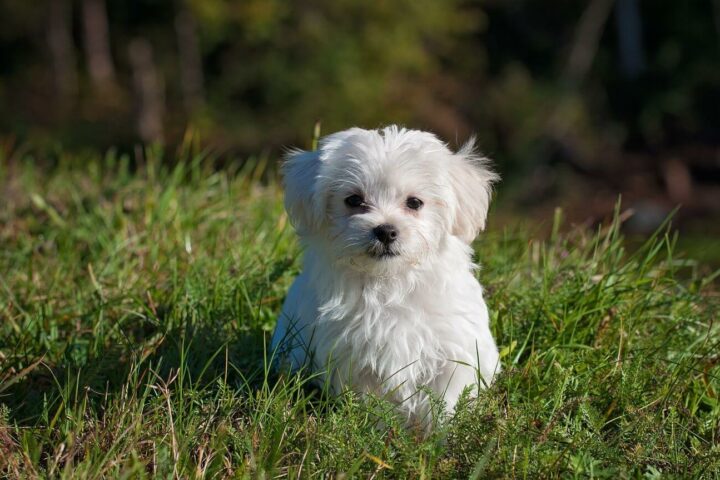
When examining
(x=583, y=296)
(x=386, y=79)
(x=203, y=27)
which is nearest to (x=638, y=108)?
(x=386, y=79)

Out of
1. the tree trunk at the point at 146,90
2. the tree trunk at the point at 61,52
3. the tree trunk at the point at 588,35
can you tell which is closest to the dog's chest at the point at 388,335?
the tree trunk at the point at 146,90

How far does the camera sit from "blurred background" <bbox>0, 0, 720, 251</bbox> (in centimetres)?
1727

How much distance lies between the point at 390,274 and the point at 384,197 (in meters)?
0.31

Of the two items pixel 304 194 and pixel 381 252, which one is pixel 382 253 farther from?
pixel 304 194

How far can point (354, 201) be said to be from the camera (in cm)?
370

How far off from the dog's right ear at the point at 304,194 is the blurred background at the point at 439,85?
11.5 metres

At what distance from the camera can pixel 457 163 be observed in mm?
3818

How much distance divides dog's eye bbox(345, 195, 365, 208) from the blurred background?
456 inches

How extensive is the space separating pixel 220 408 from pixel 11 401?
108cm

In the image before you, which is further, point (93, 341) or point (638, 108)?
point (638, 108)

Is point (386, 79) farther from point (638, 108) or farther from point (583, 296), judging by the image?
point (583, 296)

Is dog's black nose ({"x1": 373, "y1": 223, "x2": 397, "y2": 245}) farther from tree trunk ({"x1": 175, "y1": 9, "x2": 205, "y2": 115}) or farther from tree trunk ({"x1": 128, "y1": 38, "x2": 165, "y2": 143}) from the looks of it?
tree trunk ({"x1": 175, "y1": 9, "x2": 205, "y2": 115})

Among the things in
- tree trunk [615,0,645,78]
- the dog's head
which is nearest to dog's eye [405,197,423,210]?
the dog's head

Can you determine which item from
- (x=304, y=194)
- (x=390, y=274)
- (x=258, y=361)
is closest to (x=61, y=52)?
(x=258, y=361)
